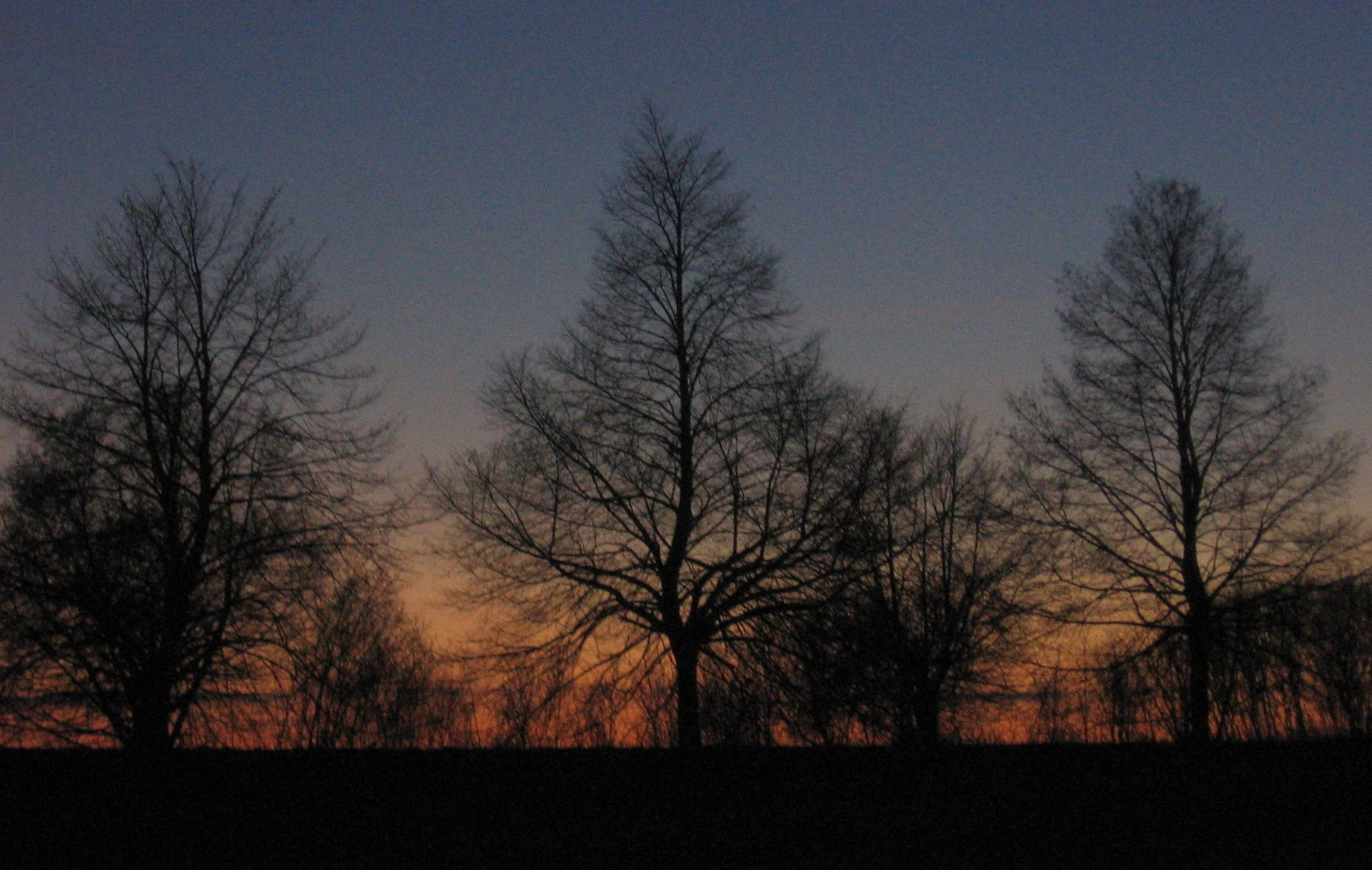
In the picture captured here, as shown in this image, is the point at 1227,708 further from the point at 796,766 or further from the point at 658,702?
the point at 796,766

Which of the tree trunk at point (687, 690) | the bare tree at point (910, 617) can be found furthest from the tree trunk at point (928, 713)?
the tree trunk at point (687, 690)

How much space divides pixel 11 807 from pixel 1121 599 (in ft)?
55.9

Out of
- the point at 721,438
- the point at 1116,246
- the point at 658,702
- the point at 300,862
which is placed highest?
the point at 1116,246

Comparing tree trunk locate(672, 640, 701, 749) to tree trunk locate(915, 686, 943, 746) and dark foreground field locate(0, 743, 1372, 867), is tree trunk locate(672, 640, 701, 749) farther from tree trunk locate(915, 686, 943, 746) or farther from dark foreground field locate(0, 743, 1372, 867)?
tree trunk locate(915, 686, 943, 746)

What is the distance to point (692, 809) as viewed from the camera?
9.23 m

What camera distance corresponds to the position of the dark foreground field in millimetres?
7797

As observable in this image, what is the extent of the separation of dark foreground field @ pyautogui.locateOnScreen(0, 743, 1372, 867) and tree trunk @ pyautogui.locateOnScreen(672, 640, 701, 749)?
19.9ft

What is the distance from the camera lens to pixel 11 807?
8.43 m

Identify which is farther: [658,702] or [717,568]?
[658,702]

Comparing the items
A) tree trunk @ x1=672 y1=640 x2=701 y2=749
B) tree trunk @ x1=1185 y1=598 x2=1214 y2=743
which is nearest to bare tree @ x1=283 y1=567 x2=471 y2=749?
tree trunk @ x1=672 y1=640 x2=701 y2=749

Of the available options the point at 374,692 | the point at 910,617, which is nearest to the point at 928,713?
the point at 910,617

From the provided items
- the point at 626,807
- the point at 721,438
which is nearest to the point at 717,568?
the point at 721,438

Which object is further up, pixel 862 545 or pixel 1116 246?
pixel 1116 246

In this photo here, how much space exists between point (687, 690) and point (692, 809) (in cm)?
853
